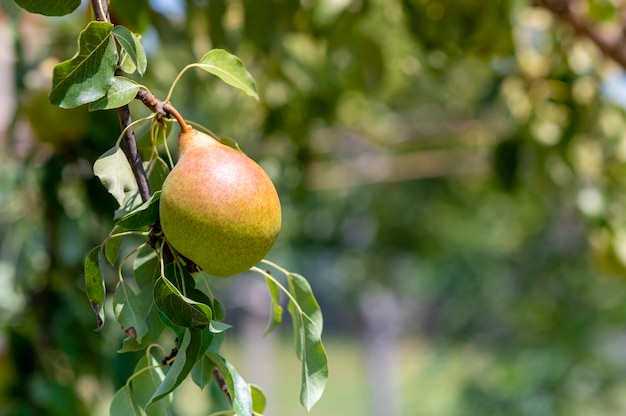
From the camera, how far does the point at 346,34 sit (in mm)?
1190

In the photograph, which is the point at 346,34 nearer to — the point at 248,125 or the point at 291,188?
the point at 291,188

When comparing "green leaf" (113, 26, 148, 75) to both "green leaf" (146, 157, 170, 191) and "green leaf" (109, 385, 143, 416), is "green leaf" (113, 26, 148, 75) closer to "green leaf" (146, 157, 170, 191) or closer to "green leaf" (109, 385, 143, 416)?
"green leaf" (146, 157, 170, 191)

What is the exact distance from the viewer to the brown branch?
131 cm

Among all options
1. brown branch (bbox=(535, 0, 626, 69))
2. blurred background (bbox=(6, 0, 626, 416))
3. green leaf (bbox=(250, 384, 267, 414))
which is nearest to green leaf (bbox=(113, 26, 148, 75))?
green leaf (bbox=(250, 384, 267, 414))

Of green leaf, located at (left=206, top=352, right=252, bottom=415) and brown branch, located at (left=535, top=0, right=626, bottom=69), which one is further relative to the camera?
brown branch, located at (left=535, top=0, right=626, bottom=69)

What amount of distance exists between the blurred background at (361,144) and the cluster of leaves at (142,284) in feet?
1.17

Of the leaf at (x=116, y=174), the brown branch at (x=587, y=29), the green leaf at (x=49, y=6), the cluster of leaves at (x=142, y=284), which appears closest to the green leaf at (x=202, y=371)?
the cluster of leaves at (x=142, y=284)

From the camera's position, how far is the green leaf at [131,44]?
525mm

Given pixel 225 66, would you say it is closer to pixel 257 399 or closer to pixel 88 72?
pixel 88 72

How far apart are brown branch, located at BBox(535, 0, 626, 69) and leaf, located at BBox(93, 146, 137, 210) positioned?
Result: 942 mm

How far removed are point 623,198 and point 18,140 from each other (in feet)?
3.73

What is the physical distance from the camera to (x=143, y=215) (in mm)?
505

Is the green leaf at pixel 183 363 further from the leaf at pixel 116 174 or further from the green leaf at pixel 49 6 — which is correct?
the green leaf at pixel 49 6

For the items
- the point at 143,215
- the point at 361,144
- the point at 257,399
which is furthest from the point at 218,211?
the point at 361,144
